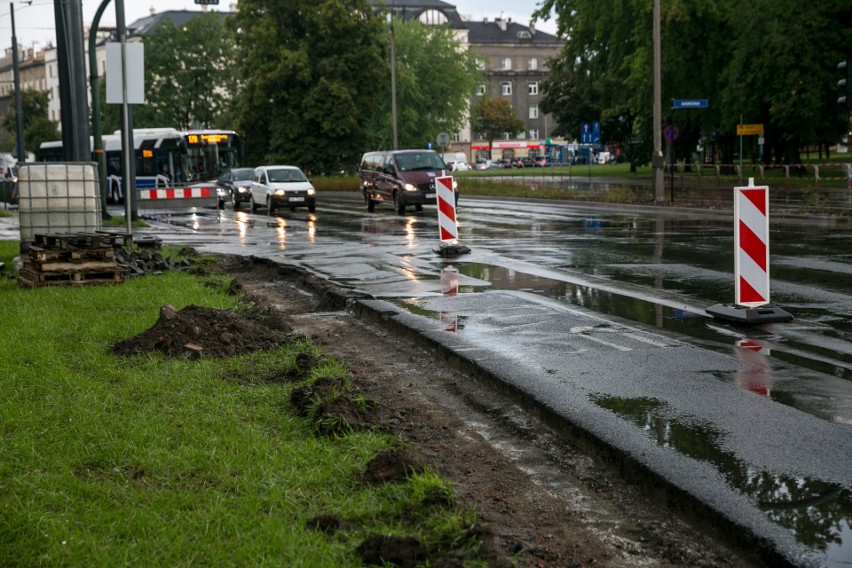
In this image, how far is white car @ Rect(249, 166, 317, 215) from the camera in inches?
1430

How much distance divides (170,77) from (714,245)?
79.0m

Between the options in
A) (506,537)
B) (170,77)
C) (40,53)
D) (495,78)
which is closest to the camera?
(506,537)

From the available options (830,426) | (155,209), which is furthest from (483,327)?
(155,209)

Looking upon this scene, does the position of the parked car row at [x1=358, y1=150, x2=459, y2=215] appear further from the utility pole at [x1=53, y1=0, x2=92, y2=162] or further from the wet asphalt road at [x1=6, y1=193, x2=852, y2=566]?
the utility pole at [x1=53, y1=0, x2=92, y2=162]

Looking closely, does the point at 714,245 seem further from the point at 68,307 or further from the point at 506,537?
the point at 506,537

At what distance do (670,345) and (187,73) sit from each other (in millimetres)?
87552

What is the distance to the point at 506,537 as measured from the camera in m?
4.43

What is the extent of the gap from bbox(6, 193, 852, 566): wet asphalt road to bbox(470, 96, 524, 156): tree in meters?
119

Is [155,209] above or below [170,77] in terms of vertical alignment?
below

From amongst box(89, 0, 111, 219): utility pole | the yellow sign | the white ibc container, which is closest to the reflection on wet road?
box(89, 0, 111, 219): utility pole

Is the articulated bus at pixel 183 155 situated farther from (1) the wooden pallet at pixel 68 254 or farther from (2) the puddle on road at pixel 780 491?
(2) the puddle on road at pixel 780 491

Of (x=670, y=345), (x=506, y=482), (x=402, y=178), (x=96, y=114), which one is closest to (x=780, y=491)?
(x=506, y=482)

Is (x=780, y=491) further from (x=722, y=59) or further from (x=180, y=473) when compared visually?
(x=722, y=59)

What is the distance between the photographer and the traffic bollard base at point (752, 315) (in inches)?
389
